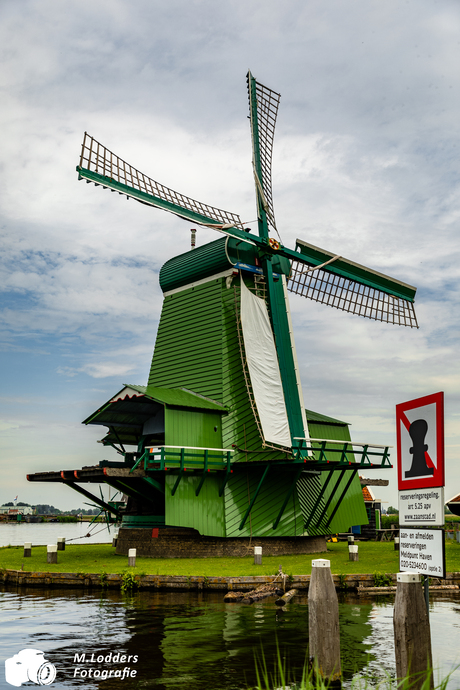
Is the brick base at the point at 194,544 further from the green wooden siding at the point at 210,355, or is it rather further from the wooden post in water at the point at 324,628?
the wooden post in water at the point at 324,628

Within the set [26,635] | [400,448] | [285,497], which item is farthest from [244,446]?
[400,448]

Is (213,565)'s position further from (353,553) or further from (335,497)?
(335,497)

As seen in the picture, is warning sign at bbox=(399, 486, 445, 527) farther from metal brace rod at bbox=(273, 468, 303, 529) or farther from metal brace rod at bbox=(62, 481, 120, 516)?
metal brace rod at bbox=(62, 481, 120, 516)

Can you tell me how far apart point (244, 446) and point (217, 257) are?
772cm

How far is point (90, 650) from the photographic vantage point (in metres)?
10.6

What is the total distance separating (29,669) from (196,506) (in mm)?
13173

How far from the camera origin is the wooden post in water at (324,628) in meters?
7.70

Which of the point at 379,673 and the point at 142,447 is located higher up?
the point at 142,447

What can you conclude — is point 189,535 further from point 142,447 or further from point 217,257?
point 217,257

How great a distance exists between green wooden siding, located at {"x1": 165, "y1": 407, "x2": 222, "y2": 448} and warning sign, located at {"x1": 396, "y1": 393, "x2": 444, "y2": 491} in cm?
1618

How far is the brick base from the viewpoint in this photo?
904 inches

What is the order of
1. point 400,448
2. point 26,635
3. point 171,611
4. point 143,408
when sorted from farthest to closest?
point 143,408
point 171,611
point 26,635
point 400,448

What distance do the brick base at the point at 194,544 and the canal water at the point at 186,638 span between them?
22.1 feet

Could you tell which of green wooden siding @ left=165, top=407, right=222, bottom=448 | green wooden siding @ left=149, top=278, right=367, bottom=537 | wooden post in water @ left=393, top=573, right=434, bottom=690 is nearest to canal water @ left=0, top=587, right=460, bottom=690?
wooden post in water @ left=393, top=573, right=434, bottom=690
